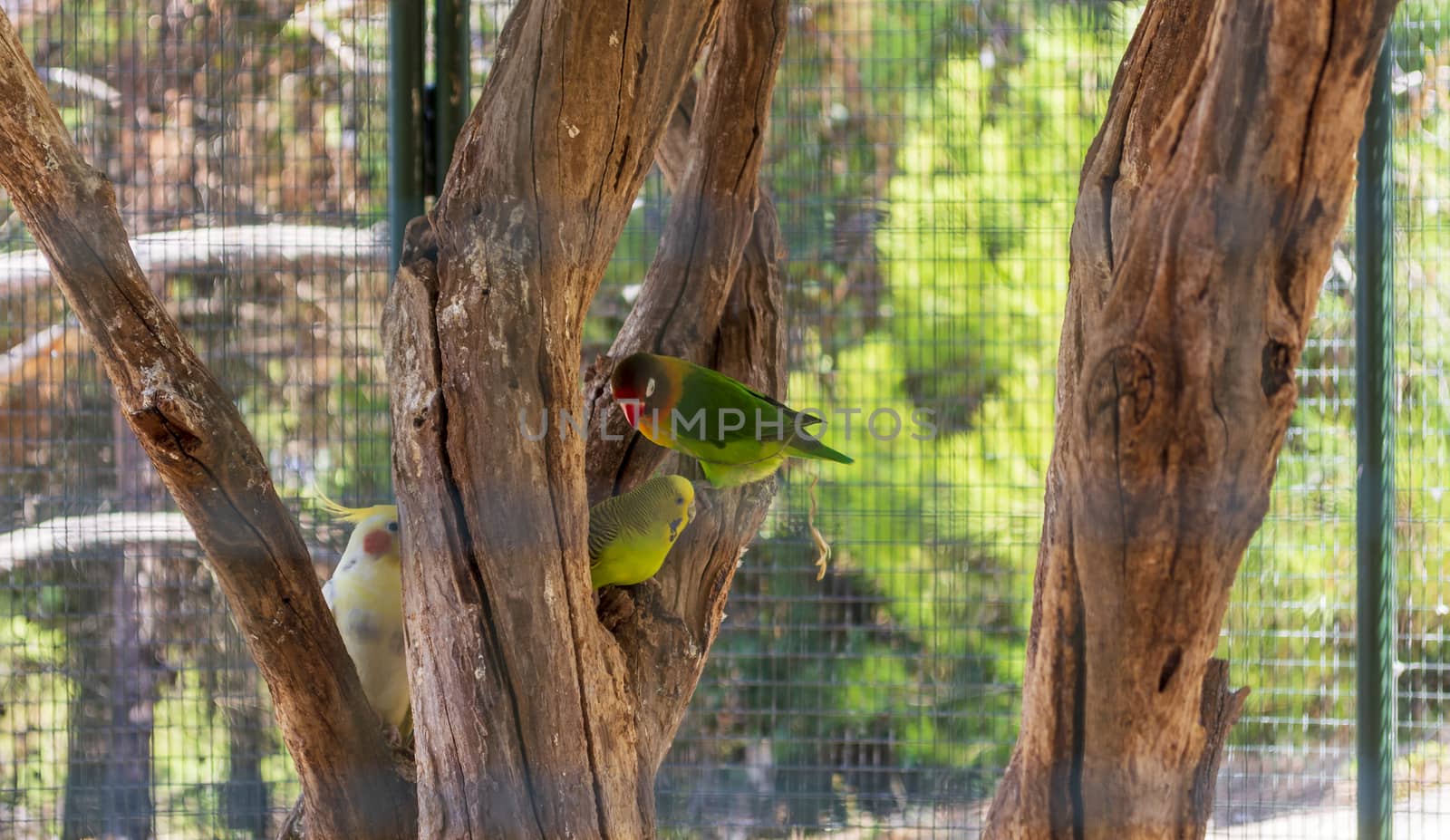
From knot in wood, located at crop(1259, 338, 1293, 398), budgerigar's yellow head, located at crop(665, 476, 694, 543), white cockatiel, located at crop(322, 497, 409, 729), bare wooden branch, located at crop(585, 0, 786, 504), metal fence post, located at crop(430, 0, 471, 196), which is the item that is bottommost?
white cockatiel, located at crop(322, 497, 409, 729)

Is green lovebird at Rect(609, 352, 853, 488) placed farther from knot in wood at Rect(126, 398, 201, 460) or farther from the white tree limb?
the white tree limb

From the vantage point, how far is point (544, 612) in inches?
29.6

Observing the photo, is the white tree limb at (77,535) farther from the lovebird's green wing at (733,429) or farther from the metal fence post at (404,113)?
the lovebird's green wing at (733,429)

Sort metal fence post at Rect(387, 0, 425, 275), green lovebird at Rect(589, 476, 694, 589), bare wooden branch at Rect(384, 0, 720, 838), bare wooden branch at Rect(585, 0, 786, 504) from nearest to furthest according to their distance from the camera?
1. bare wooden branch at Rect(384, 0, 720, 838)
2. green lovebird at Rect(589, 476, 694, 589)
3. bare wooden branch at Rect(585, 0, 786, 504)
4. metal fence post at Rect(387, 0, 425, 275)

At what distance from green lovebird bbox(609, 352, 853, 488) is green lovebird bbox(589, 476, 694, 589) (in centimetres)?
6

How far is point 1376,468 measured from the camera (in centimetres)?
132

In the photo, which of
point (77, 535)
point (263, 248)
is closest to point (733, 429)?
point (263, 248)

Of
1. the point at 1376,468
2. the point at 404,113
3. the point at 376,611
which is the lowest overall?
the point at 376,611

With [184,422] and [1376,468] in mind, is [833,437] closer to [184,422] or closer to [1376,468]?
[1376,468]

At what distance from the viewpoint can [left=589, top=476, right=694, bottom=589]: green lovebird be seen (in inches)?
35.1

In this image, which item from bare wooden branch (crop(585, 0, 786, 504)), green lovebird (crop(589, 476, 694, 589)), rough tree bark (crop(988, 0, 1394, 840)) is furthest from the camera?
bare wooden branch (crop(585, 0, 786, 504))

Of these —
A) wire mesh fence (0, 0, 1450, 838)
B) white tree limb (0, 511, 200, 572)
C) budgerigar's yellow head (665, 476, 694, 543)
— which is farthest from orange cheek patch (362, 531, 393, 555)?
white tree limb (0, 511, 200, 572)

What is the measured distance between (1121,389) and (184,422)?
59cm

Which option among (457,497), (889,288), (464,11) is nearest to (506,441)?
(457,497)
